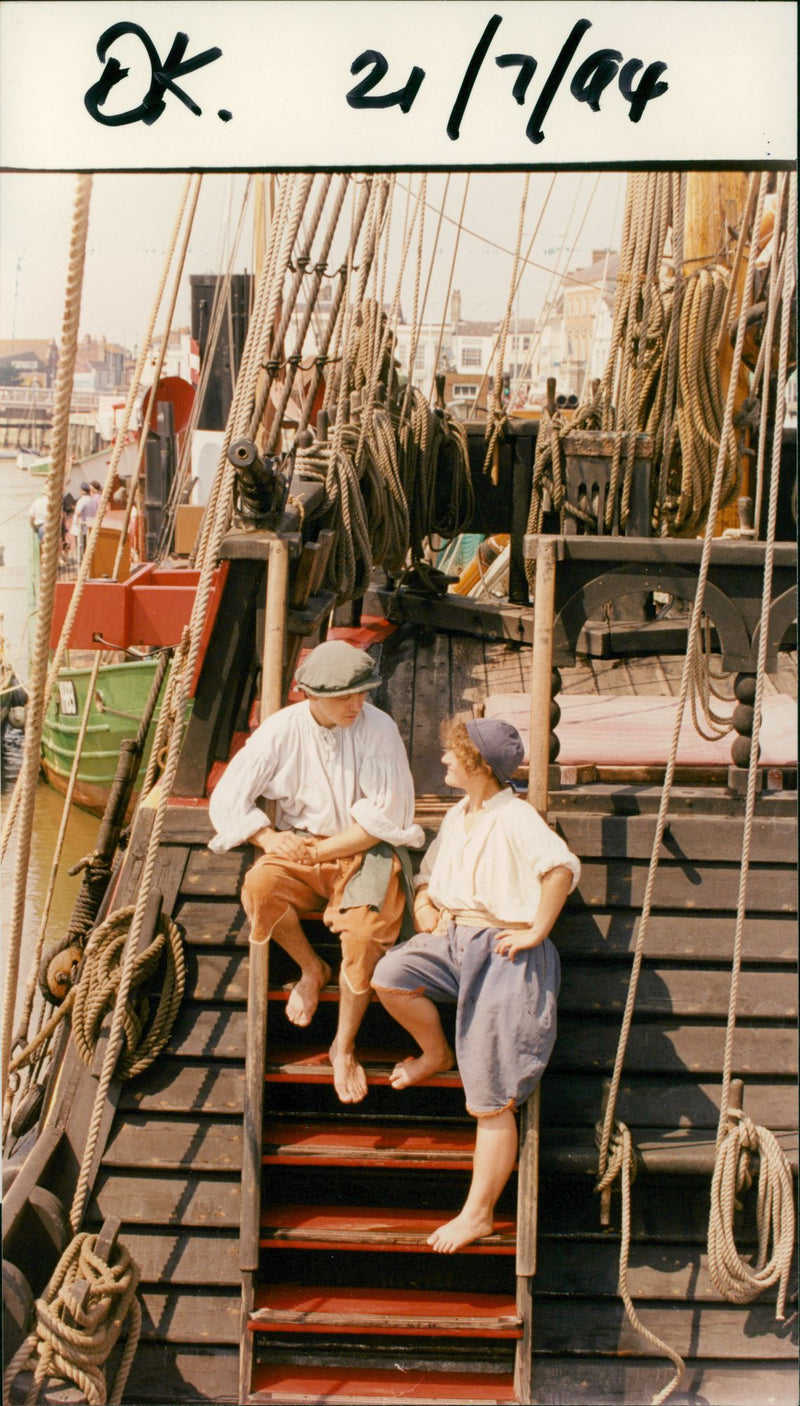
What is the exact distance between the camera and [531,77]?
267cm

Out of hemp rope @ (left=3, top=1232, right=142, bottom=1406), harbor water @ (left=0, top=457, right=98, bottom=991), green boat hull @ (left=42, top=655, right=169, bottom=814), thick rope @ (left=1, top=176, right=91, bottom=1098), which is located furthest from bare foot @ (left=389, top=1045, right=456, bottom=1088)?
green boat hull @ (left=42, top=655, right=169, bottom=814)

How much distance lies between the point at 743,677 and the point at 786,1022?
110cm

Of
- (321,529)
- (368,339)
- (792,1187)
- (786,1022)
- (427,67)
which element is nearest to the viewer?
(427,67)

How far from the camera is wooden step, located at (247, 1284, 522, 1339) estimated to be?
3.53 m

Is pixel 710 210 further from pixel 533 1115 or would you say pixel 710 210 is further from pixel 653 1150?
pixel 533 1115

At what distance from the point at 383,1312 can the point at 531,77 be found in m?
3.08

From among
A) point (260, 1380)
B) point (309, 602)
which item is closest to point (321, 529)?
point (309, 602)

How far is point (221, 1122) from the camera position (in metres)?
3.97

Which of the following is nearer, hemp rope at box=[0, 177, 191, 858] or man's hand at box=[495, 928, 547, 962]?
man's hand at box=[495, 928, 547, 962]

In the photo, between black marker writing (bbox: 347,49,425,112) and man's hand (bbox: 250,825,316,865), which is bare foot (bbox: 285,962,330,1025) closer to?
man's hand (bbox: 250,825,316,865)

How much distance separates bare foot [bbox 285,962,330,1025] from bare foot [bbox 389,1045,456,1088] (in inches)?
12.1

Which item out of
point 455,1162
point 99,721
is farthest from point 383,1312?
point 99,721

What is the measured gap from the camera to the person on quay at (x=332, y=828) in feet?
12.3

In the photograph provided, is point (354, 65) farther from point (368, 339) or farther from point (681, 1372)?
point (368, 339)
